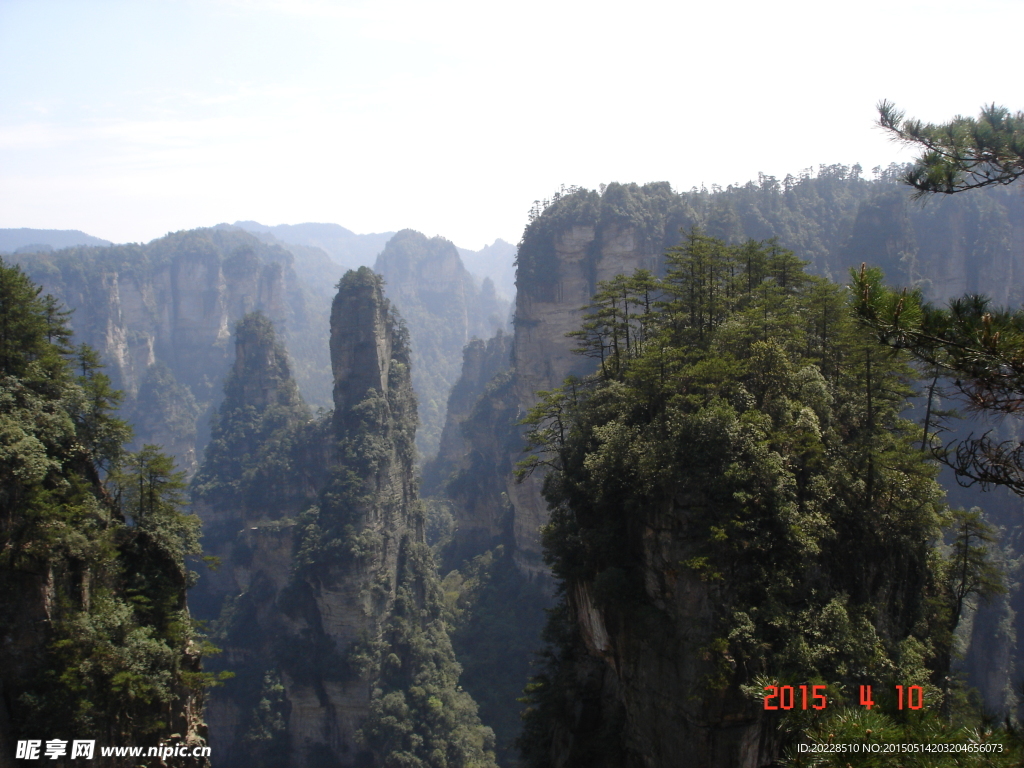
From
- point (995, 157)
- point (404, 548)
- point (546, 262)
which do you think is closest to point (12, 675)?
point (995, 157)

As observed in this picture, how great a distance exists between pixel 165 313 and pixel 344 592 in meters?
97.3

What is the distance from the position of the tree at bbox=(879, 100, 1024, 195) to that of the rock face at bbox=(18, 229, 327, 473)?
107 meters

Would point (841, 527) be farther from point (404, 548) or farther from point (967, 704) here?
→ point (404, 548)

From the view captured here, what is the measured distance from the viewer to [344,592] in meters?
43.1

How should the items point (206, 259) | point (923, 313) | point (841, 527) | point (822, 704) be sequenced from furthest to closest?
point (206, 259) → point (841, 527) → point (822, 704) → point (923, 313)

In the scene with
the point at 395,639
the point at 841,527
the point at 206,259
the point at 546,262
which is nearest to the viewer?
the point at 841,527

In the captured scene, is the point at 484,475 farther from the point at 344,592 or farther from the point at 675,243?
the point at 675,243

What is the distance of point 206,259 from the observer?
120 metres

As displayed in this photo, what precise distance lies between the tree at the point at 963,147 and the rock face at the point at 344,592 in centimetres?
4017

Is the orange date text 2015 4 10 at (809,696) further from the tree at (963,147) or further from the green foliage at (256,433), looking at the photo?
the green foliage at (256,433)

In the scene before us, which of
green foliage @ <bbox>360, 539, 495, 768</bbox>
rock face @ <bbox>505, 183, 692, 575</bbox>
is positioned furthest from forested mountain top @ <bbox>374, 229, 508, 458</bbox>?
green foliage @ <bbox>360, 539, 495, 768</bbox>

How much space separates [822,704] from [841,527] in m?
6.09

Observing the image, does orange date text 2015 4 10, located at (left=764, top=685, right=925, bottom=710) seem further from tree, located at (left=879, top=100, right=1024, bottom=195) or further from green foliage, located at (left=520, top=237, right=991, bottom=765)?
tree, located at (left=879, top=100, right=1024, bottom=195)

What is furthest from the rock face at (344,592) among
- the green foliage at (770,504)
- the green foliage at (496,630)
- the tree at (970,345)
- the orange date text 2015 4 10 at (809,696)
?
the tree at (970,345)
